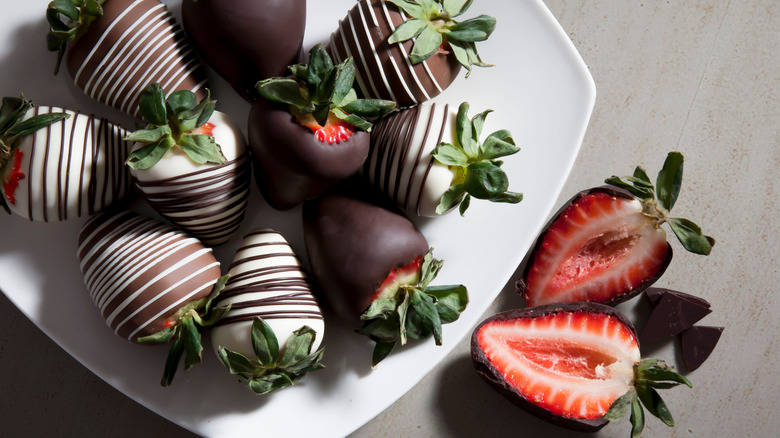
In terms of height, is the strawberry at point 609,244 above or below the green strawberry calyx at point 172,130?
below

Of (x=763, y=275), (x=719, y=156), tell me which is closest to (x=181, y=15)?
(x=719, y=156)

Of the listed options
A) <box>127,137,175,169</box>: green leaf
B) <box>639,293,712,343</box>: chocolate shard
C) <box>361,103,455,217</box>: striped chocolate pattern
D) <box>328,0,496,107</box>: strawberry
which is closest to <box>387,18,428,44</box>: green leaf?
<box>328,0,496,107</box>: strawberry

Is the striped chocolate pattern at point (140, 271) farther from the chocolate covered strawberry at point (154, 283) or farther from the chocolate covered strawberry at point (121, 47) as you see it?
the chocolate covered strawberry at point (121, 47)

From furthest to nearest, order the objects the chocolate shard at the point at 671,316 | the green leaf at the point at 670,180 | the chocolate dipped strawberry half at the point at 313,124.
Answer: the chocolate shard at the point at 671,316
the green leaf at the point at 670,180
the chocolate dipped strawberry half at the point at 313,124

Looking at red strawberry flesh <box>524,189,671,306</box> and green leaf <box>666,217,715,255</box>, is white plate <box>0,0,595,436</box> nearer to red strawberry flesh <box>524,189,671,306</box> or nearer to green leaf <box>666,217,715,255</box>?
red strawberry flesh <box>524,189,671,306</box>

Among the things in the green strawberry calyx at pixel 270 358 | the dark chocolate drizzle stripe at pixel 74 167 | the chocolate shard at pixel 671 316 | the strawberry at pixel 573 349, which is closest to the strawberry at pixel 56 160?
the dark chocolate drizzle stripe at pixel 74 167

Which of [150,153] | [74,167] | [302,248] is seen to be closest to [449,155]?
[302,248]
